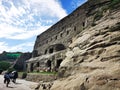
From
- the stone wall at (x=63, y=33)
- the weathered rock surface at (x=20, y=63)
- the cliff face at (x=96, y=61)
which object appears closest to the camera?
the cliff face at (x=96, y=61)

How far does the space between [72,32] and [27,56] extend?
21925mm

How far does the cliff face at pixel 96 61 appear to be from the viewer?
900cm

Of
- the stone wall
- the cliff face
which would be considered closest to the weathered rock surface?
the stone wall

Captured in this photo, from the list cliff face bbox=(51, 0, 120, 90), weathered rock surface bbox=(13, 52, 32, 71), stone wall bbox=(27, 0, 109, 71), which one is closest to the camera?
cliff face bbox=(51, 0, 120, 90)

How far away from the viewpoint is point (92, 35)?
1339 cm

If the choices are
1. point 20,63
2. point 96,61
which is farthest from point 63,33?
point 96,61

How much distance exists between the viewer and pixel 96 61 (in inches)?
427

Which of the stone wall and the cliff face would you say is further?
the stone wall

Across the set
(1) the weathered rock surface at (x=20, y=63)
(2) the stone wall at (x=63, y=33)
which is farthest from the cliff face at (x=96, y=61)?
(1) the weathered rock surface at (x=20, y=63)

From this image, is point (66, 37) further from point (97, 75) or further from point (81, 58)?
point (97, 75)

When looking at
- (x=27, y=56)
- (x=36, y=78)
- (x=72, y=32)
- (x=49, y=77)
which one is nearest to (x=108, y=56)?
(x=49, y=77)

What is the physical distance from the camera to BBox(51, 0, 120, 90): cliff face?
8998 millimetres

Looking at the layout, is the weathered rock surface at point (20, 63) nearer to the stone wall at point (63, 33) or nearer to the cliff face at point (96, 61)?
the stone wall at point (63, 33)

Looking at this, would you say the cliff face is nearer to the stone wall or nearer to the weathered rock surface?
the stone wall
